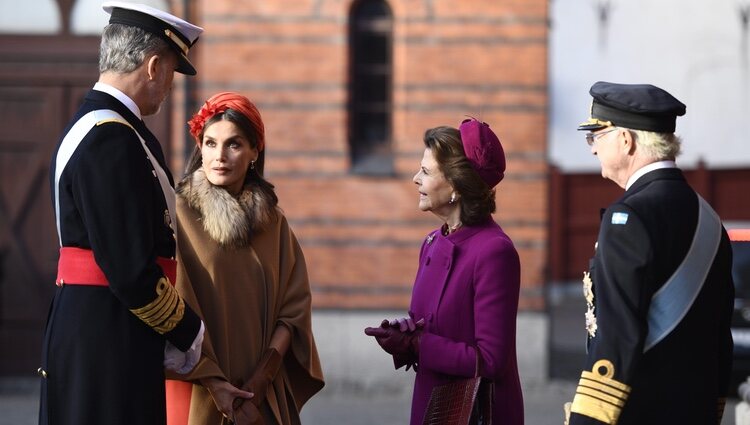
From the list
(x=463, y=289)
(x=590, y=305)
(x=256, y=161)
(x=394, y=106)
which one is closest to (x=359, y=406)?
(x=394, y=106)

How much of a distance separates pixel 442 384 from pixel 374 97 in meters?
7.86

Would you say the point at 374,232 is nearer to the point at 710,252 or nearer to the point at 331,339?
the point at 331,339

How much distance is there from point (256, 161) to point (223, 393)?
873 mm

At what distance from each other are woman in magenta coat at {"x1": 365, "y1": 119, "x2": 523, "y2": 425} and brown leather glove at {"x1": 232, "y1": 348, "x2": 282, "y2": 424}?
39cm

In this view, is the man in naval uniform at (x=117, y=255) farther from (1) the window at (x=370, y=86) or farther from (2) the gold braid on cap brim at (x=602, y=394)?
(1) the window at (x=370, y=86)

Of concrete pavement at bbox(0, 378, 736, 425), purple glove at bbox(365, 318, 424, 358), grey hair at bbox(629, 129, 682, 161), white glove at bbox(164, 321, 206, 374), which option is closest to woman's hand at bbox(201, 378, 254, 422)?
white glove at bbox(164, 321, 206, 374)

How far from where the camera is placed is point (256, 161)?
→ 4430 millimetres

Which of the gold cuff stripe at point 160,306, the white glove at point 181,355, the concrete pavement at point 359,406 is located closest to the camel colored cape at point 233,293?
the white glove at point 181,355

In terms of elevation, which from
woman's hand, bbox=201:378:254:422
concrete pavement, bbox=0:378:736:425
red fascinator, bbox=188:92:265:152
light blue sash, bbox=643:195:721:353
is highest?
red fascinator, bbox=188:92:265:152

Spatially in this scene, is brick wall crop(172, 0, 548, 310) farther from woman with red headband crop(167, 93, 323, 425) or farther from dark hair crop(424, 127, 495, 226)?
dark hair crop(424, 127, 495, 226)

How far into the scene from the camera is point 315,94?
37.7 ft

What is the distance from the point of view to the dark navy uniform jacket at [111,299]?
3621 millimetres

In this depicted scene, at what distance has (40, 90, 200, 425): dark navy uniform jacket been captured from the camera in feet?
11.9

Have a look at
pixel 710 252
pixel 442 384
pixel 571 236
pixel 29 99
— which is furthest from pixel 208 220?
pixel 571 236
